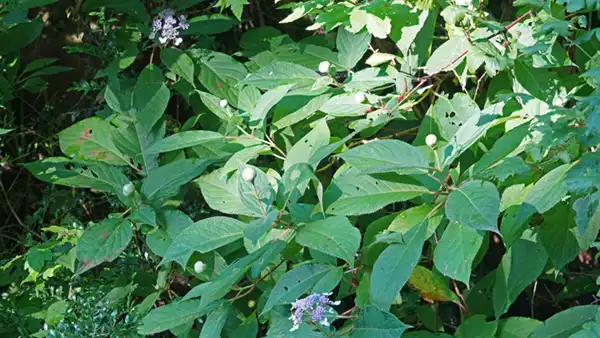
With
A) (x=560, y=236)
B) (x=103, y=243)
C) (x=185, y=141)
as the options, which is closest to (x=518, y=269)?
(x=560, y=236)

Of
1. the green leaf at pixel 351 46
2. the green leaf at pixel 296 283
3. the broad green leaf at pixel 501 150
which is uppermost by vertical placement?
the green leaf at pixel 351 46

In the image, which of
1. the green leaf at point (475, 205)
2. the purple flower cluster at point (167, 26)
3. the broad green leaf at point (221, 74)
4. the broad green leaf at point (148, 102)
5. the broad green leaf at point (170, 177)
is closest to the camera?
the green leaf at point (475, 205)

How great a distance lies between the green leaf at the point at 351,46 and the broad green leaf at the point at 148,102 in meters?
0.52

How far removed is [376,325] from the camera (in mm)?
1516

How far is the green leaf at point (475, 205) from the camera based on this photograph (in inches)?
56.7

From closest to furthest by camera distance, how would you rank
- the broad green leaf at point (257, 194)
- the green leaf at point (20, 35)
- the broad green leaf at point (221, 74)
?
1. the broad green leaf at point (257, 194)
2. the broad green leaf at point (221, 74)
3. the green leaf at point (20, 35)

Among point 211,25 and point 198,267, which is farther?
point 211,25

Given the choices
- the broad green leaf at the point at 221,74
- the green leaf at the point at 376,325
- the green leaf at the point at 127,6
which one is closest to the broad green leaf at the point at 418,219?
the green leaf at the point at 376,325

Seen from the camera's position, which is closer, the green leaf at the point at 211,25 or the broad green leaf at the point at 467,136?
the broad green leaf at the point at 467,136

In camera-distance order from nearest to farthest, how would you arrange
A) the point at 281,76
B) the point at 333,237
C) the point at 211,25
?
the point at 333,237 < the point at 281,76 < the point at 211,25

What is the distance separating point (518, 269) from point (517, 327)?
136 millimetres

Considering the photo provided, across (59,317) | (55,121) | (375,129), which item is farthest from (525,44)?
(55,121)

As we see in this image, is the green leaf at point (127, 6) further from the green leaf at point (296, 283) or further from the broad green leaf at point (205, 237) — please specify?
the green leaf at point (296, 283)

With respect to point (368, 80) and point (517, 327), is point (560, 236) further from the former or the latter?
point (368, 80)
